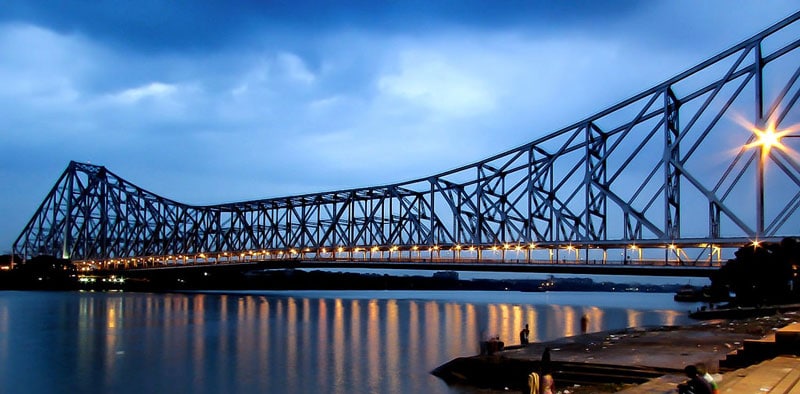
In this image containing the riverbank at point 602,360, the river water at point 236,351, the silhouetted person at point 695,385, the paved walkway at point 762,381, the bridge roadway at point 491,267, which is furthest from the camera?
the bridge roadway at point 491,267

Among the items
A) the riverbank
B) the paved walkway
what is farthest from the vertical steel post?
the paved walkway

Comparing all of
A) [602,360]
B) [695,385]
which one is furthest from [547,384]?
[602,360]

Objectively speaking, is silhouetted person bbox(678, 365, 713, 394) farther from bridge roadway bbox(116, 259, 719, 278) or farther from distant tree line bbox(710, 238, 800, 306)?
bridge roadway bbox(116, 259, 719, 278)

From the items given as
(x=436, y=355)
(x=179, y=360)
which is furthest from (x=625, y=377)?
(x=179, y=360)

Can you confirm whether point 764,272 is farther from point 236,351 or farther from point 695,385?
point 695,385

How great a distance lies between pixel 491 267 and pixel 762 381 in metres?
72.8

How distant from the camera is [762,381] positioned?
514 inches

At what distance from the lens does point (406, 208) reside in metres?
112

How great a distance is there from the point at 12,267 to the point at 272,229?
55.3 metres

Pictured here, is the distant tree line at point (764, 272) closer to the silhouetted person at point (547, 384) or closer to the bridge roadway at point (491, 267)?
the bridge roadway at point (491, 267)

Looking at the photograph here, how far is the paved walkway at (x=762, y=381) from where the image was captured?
1241 centimetres

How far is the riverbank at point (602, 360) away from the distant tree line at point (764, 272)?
2495cm

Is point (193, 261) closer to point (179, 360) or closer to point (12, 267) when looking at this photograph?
point (12, 267)

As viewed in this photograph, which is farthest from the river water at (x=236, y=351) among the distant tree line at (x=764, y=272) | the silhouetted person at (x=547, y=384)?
the distant tree line at (x=764, y=272)
